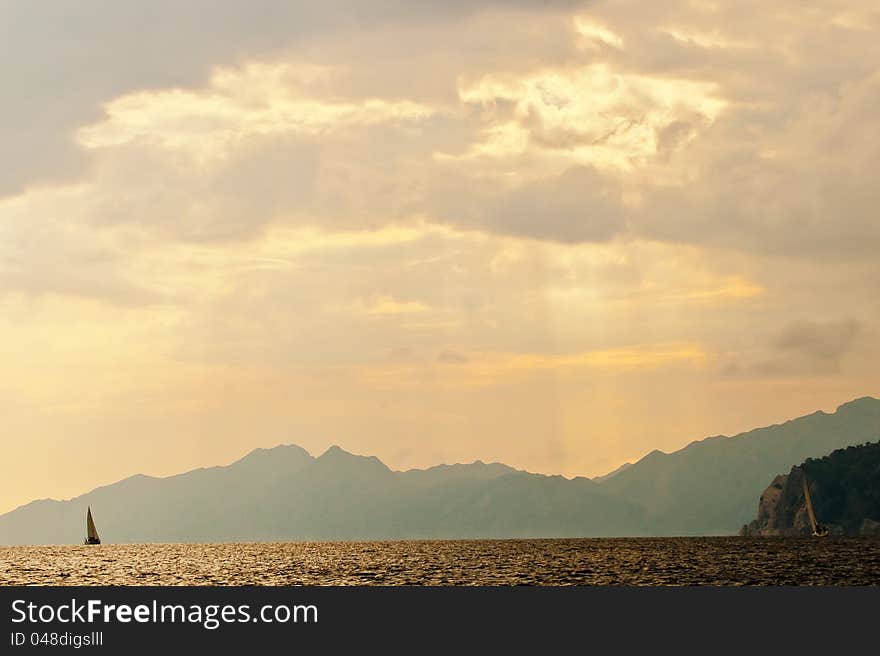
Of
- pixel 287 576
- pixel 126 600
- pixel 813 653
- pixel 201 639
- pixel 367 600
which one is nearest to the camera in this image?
pixel 813 653

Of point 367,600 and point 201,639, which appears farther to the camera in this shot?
point 367,600

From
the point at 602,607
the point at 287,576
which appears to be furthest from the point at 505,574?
the point at 602,607

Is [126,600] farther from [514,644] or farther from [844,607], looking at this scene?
[844,607]

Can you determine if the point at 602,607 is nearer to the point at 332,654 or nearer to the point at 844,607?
the point at 844,607

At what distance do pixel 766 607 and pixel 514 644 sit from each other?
24.7 metres

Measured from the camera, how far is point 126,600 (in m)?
83.8

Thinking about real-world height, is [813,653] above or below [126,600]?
below

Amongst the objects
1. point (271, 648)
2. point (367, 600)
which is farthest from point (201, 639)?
point (367, 600)

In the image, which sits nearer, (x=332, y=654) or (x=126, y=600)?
(x=332, y=654)

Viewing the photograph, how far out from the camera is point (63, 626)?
243 feet

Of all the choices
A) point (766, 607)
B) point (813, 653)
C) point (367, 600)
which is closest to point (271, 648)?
point (367, 600)

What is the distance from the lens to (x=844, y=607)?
79812 millimetres

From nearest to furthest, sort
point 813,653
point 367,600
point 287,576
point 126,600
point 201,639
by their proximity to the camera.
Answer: point 813,653
point 201,639
point 367,600
point 126,600
point 287,576

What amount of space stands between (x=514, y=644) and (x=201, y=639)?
66.4 ft
